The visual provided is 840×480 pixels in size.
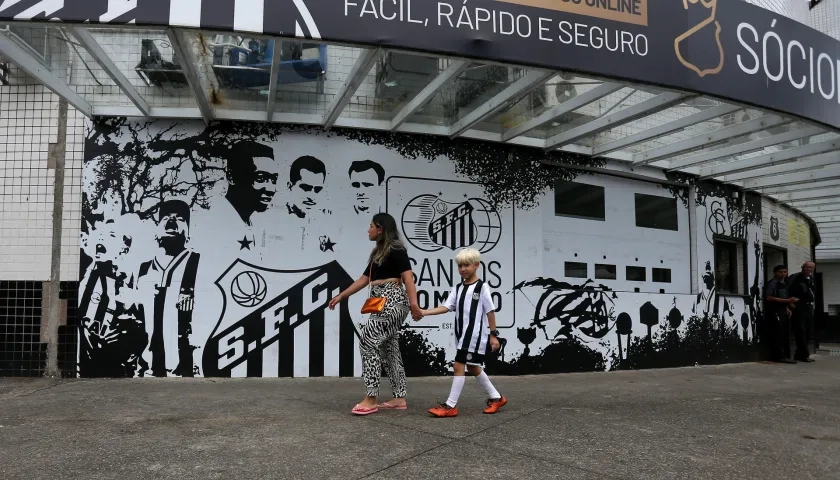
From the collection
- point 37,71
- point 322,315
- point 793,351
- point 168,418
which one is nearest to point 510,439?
point 168,418

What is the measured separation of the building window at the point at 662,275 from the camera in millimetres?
9016

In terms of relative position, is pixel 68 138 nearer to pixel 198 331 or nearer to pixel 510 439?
pixel 198 331

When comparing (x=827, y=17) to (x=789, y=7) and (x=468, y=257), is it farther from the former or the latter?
(x=468, y=257)

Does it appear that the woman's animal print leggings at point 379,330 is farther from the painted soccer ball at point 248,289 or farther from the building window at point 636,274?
the building window at point 636,274

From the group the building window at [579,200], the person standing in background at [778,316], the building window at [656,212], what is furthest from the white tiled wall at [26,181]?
the person standing in background at [778,316]

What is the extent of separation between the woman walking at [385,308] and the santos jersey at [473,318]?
1.33 ft

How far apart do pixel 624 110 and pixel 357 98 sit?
9.81 ft

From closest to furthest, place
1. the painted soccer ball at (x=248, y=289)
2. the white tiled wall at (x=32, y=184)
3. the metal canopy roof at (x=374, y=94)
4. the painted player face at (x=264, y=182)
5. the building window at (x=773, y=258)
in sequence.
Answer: the metal canopy roof at (x=374, y=94)
the white tiled wall at (x=32, y=184)
the painted soccer ball at (x=248, y=289)
the painted player face at (x=264, y=182)
the building window at (x=773, y=258)

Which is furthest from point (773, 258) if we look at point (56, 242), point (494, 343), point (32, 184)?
point (32, 184)

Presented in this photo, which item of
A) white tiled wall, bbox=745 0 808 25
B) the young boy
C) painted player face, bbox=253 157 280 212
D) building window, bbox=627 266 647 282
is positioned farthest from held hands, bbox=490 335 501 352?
white tiled wall, bbox=745 0 808 25

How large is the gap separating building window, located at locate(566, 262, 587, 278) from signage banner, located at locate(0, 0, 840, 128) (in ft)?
10.1

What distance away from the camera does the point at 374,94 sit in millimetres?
6961

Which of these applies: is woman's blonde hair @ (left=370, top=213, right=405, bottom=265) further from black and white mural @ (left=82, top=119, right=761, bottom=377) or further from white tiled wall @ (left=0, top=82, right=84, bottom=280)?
white tiled wall @ (left=0, top=82, right=84, bottom=280)

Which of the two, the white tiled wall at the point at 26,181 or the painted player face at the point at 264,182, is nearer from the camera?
Result: the white tiled wall at the point at 26,181
